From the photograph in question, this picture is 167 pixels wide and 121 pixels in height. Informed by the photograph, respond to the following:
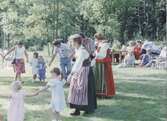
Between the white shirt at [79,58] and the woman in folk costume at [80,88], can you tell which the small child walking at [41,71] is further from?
the white shirt at [79,58]

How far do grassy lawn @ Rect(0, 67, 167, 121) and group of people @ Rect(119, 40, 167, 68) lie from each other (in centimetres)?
478

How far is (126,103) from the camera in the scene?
35.8 ft

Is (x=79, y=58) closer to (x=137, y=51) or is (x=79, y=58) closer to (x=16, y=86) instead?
(x=16, y=86)

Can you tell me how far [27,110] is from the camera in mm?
10211

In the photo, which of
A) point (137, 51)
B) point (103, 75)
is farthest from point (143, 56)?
point (103, 75)

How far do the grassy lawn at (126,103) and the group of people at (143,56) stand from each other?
15.7 ft

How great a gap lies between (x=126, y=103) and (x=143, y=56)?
34.9ft

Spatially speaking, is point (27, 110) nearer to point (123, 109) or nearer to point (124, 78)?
point (123, 109)

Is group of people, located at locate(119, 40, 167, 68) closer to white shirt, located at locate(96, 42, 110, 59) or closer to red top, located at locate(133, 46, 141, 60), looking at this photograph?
red top, located at locate(133, 46, 141, 60)

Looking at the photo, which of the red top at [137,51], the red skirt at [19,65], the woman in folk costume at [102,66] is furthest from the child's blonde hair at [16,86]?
the red top at [137,51]

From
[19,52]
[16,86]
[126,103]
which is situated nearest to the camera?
[16,86]

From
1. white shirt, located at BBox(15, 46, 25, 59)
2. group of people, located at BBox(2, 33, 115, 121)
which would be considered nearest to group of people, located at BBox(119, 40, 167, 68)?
white shirt, located at BBox(15, 46, 25, 59)

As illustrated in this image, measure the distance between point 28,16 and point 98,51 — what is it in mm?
23542

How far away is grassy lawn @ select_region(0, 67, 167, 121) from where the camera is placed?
9.39m
